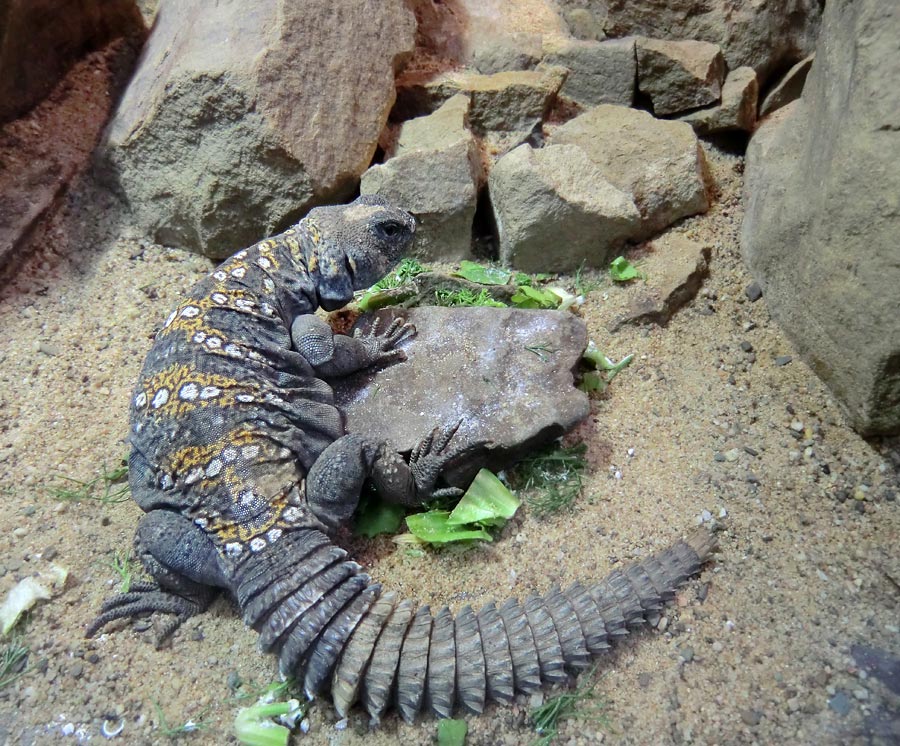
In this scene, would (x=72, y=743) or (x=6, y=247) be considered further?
(x=6, y=247)

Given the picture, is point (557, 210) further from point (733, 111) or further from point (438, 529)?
point (438, 529)

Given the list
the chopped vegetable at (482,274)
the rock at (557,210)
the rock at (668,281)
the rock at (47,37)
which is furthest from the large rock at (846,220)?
the rock at (47,37)

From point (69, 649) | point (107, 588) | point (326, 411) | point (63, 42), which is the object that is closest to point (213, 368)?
point (326, 411)

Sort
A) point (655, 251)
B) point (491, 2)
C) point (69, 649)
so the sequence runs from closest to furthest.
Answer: point (69, 649)
point (655, 251)
point (491, 2)

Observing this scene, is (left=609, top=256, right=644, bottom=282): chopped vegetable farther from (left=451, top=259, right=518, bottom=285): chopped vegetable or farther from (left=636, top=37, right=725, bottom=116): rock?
(left=636, top=37, right=725, bottom=116): rock

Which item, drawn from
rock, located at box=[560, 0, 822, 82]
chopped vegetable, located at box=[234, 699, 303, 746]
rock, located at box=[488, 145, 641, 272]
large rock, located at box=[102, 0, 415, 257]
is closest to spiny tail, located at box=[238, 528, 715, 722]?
chopped vegetable, located at box=[234, 699, 303, 746]

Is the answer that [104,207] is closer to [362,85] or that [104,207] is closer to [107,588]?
[362,85]
